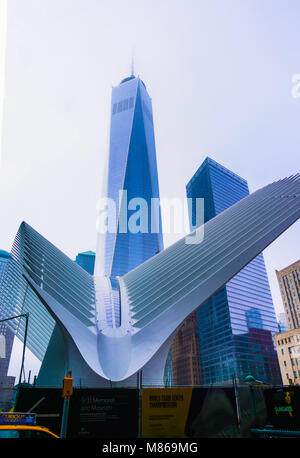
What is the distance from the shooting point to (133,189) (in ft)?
431

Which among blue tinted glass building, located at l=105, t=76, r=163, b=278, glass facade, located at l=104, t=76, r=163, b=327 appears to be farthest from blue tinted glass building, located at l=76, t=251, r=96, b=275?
blue tinted glass building, located at l=105, t=76, r=163, b=278

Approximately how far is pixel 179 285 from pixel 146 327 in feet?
12.9

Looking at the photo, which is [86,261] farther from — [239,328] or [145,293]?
[145,293]

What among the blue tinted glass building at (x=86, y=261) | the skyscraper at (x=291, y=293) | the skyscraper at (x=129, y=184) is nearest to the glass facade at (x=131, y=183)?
the skyscraper at (x=129, y=184)

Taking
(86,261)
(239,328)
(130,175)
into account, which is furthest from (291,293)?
(86,261)

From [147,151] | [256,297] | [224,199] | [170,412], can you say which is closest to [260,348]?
[256,297]

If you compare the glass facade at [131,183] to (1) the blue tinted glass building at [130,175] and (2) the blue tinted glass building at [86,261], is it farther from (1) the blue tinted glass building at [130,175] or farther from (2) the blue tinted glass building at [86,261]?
(2) the blue tinted glass building at [86,261]

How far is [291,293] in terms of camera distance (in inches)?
3661

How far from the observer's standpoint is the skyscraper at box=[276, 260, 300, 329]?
3561 inches

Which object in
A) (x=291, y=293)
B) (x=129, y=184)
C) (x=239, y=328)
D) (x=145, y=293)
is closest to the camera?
(x=145, y=293)

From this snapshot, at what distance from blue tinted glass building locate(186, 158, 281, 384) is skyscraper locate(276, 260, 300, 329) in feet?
56.6

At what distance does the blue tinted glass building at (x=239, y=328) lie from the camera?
101m

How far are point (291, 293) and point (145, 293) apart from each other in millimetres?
81136

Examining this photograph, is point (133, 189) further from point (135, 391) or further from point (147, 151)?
point (135, 391)
